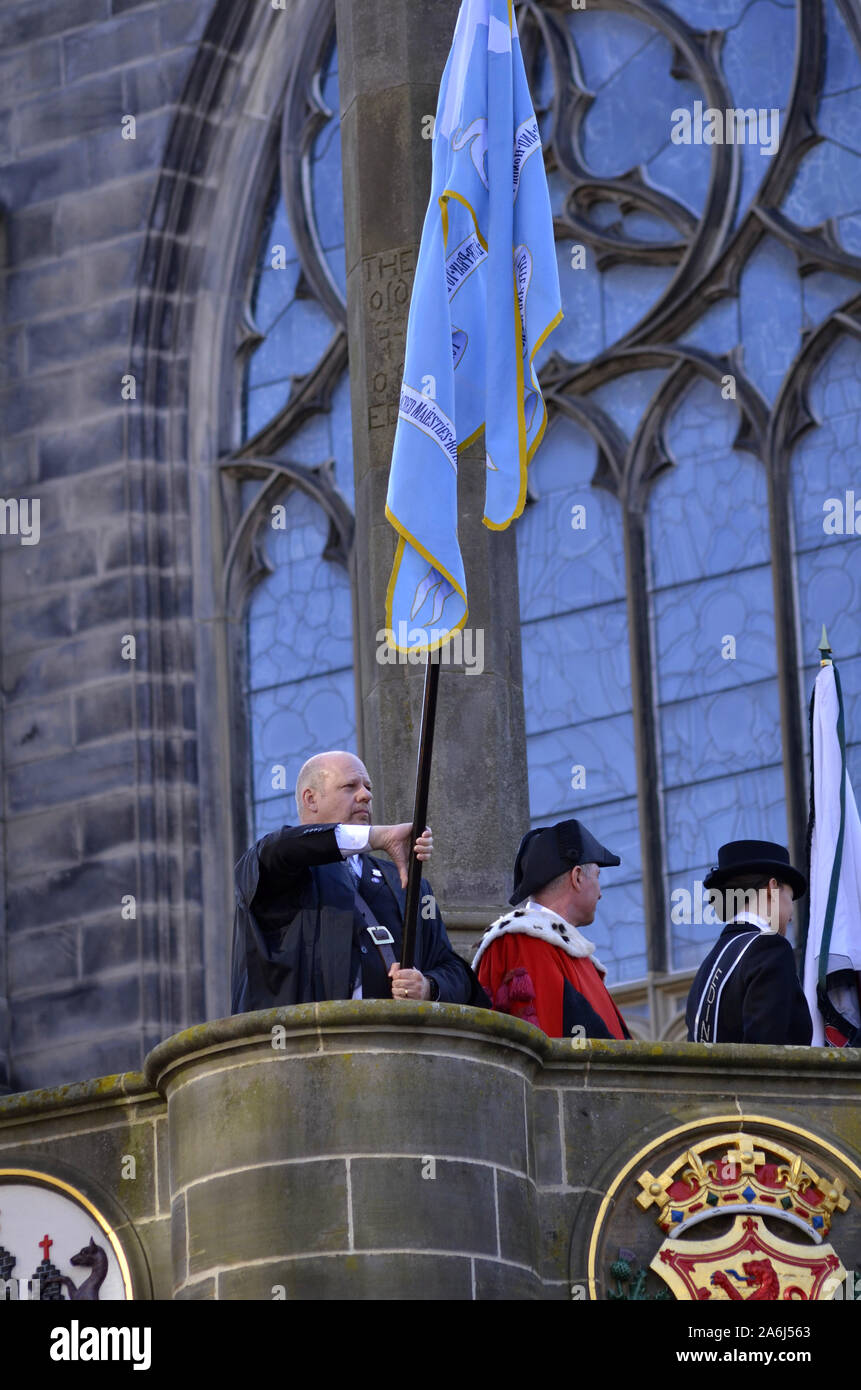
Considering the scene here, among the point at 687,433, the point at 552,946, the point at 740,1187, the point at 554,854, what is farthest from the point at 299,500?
the point at 740,1187

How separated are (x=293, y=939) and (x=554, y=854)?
2.84 ft

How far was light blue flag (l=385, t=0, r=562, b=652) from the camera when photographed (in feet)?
25.1

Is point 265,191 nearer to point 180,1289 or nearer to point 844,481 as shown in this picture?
point 844,481

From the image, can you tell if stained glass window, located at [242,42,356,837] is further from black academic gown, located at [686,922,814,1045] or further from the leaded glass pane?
black academic gown, located at [686,922,814,1045]

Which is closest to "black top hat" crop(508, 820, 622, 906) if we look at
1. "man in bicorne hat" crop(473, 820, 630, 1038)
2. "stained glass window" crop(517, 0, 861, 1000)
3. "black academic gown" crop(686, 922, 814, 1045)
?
"man in bicorne hat" crop(473, 820, 630, 1038)

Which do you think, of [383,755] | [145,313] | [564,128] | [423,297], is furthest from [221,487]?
[423,297]

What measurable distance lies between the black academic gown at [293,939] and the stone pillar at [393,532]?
1161 millimetres

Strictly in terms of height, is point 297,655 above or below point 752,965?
above

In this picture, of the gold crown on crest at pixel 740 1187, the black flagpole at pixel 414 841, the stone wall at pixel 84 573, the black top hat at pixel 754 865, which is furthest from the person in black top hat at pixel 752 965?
the stone wall at pixel 84 573

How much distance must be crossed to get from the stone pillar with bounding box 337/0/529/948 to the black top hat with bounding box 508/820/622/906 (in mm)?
616

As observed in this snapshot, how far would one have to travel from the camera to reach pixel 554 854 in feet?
25.5

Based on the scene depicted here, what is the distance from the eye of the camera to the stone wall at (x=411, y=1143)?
6633mm

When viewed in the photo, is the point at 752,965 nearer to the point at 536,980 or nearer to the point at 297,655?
the point at 536,980
